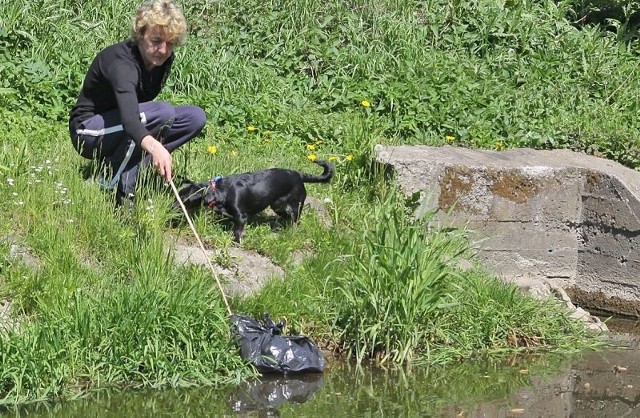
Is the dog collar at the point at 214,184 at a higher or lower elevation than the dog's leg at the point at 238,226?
higher

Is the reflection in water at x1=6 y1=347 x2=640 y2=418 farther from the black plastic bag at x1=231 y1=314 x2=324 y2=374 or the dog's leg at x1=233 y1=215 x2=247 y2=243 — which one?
the dog's leg at x1=233 y1=215 x2=247 y2=243

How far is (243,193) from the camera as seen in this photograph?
300 inches

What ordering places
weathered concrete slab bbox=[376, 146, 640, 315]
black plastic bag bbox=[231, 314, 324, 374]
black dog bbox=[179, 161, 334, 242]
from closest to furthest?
black plastic bag bbox=[231, 314, 324, 374] → black dog bbox=[179, 161, 334, 242] → weathered concrete slab bbox=[376, 146, 640, 315]

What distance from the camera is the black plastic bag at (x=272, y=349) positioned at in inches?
249

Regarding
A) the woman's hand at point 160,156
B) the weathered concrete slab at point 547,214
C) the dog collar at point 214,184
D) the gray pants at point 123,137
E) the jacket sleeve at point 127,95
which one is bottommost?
the weathered concrete slab at point 547,214

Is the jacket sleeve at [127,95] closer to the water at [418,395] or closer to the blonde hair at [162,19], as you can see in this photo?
the blonde hair at [162,19]

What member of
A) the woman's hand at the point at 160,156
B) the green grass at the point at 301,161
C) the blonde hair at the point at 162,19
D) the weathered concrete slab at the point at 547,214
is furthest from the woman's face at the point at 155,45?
the weathered concrete slab at the point at 547,214

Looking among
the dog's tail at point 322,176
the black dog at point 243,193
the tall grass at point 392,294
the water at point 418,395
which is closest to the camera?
the water at point 418,395

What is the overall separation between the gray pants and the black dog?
36 cm

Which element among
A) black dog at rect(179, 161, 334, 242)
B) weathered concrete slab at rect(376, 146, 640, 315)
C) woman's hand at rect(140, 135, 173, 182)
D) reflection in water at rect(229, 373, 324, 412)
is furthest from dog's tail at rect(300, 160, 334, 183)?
reflection in water at rect(229, 373, 324, 412)

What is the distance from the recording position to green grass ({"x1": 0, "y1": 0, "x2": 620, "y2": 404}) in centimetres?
621

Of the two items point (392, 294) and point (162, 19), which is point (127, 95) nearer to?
point (162, 19)

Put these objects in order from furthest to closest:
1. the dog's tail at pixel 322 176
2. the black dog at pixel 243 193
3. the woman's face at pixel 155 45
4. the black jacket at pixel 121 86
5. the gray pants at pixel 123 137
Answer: the dog's tail at pixel 322 176
the black dog at pixel 243 193
the gray pants at pixel 123 137
the woman's face at pixel 155 45
the black jacket at pixel 121 86

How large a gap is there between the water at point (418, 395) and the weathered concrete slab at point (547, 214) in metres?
1.66
